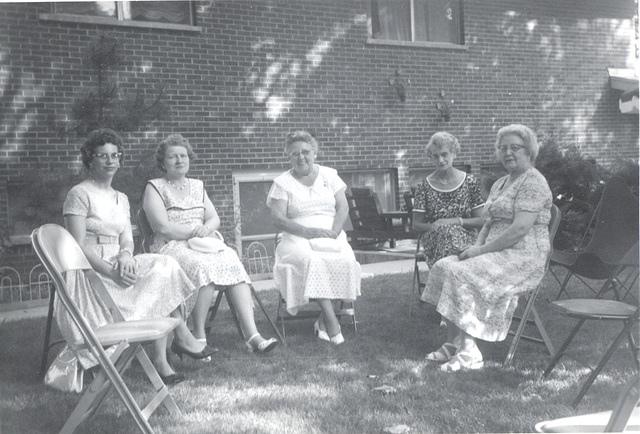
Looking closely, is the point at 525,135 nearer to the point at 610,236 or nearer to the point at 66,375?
the point at 610,236

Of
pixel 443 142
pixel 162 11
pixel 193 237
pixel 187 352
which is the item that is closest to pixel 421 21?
pixel 162 11

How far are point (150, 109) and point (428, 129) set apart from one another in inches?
157

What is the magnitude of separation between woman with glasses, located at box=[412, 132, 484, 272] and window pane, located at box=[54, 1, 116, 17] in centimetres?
391

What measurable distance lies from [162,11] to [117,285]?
4.32 meters

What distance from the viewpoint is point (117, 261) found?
395cm

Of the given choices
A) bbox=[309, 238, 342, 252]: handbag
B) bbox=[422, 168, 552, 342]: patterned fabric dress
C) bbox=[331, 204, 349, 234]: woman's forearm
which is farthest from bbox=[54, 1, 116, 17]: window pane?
bbox=[422, 168, 552, 342]: patterned fabric dress

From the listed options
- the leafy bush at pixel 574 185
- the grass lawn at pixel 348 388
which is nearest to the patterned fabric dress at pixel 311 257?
the grass lawn at pixel 348 388

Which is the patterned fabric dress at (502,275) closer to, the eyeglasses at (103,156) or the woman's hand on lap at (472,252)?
the woman's hand on lap at (472,252)

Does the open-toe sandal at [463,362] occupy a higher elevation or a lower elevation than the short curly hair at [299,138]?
lower

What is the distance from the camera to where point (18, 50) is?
6.51m

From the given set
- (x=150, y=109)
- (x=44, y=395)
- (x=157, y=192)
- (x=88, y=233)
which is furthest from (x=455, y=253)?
(x=150, y=109)

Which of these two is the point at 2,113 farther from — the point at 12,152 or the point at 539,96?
the point at 539,96

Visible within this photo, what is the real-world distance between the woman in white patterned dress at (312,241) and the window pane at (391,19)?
4109mm

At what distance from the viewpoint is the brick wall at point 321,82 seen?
22.0 feet
